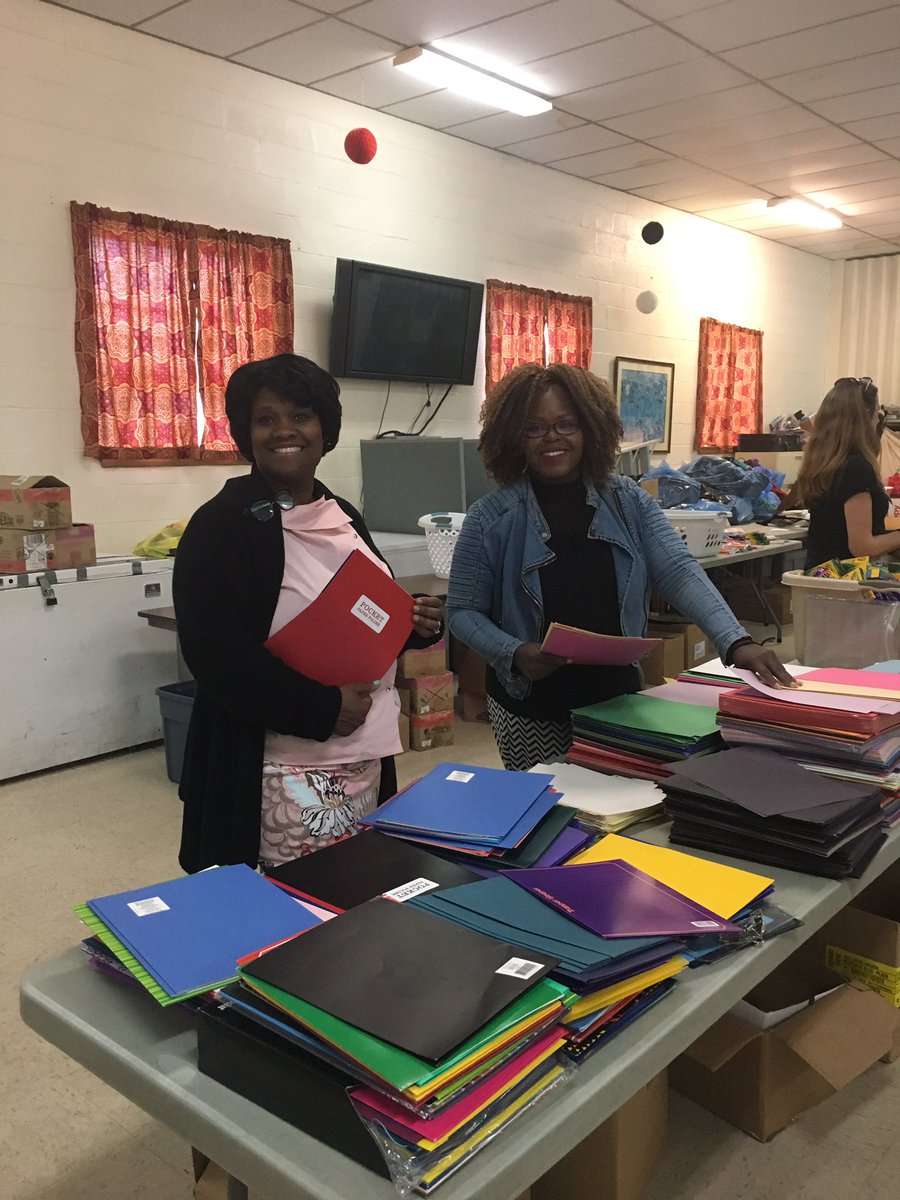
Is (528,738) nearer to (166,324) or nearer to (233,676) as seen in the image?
(233,676)

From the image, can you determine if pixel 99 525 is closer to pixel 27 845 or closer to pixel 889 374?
pixel 27 845

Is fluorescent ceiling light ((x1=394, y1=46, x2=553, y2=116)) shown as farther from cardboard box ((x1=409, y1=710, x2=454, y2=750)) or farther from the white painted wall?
cardboard box ((x1=409, y1=710, x2=454, y2=750))

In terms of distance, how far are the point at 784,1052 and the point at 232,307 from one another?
4.10 metres

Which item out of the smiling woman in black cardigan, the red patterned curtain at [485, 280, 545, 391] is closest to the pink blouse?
the smiling woman in black cardigan

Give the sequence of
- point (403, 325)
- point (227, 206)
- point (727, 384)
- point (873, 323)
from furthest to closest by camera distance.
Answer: point (873, 323) → point (727, 384) → point (403, 325) → point (227, 206)

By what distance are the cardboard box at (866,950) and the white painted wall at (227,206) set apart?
3522 mm

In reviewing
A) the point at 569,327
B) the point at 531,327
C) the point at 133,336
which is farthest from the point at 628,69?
the point at 133,336

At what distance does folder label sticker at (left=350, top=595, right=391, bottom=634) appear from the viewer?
154 cm

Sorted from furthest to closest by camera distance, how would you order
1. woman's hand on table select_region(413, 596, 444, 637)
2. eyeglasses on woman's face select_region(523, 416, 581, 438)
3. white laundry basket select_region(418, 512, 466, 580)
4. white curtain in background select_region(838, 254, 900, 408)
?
1. white curtain in background select_region(838, 254, 900, 408)
2. white laundry basket select_region(418, 512, 466, 580)
3. eyeglasses on woman's face select_region(523, 416, 581, 438)
4. woman's hand on table select_region(413, 596, 444, 637)

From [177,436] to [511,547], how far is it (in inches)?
120

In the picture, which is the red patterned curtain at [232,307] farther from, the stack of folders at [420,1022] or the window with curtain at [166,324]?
the stack of folders at [420,1022]

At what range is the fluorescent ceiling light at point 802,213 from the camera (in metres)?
7.42

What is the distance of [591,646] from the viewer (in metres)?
1.66

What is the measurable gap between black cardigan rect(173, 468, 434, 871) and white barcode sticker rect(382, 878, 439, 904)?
485mm
